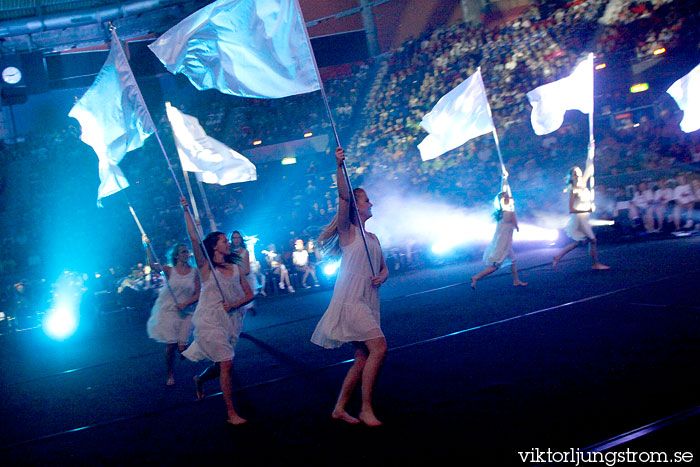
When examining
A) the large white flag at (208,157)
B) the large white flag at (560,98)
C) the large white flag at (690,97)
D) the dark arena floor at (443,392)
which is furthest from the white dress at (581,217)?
the large white flag at (208,157)

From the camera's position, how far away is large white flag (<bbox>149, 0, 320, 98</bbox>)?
5715 mm

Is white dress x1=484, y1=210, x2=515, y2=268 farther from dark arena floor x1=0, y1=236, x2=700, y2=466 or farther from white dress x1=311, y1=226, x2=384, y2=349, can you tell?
white dress x1=311, y1=226, x2=384, y2=349

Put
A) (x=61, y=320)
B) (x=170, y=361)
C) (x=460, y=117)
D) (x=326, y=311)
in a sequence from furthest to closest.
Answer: (x=61, y=320) → (x=460, y=117) → (x=170, y=361) → (x=326, y=311)

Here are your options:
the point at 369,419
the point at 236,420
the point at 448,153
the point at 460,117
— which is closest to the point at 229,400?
the point at 236,420

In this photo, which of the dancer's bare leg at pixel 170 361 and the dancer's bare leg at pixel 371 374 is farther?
the dancer's bare leg at pixel 170 361

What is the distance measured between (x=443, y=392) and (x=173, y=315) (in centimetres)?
378

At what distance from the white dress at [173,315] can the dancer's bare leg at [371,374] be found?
129 inches

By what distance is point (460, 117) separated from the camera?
11188mm

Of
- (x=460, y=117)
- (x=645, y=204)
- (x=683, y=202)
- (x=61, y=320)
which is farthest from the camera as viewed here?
(x=61, y=320)

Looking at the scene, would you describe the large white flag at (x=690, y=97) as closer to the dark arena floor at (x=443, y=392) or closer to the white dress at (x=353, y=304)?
the dark arena floor at (x=443, y=392)

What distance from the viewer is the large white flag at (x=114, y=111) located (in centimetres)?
672

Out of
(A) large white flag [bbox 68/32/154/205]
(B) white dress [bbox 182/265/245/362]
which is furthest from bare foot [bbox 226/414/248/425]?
(A) large white flag [bbox 68/32/154/205]

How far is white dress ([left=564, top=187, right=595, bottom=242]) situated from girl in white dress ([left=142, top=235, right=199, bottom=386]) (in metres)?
7.14

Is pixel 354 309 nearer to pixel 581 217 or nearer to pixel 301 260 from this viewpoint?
pixel 581 217
